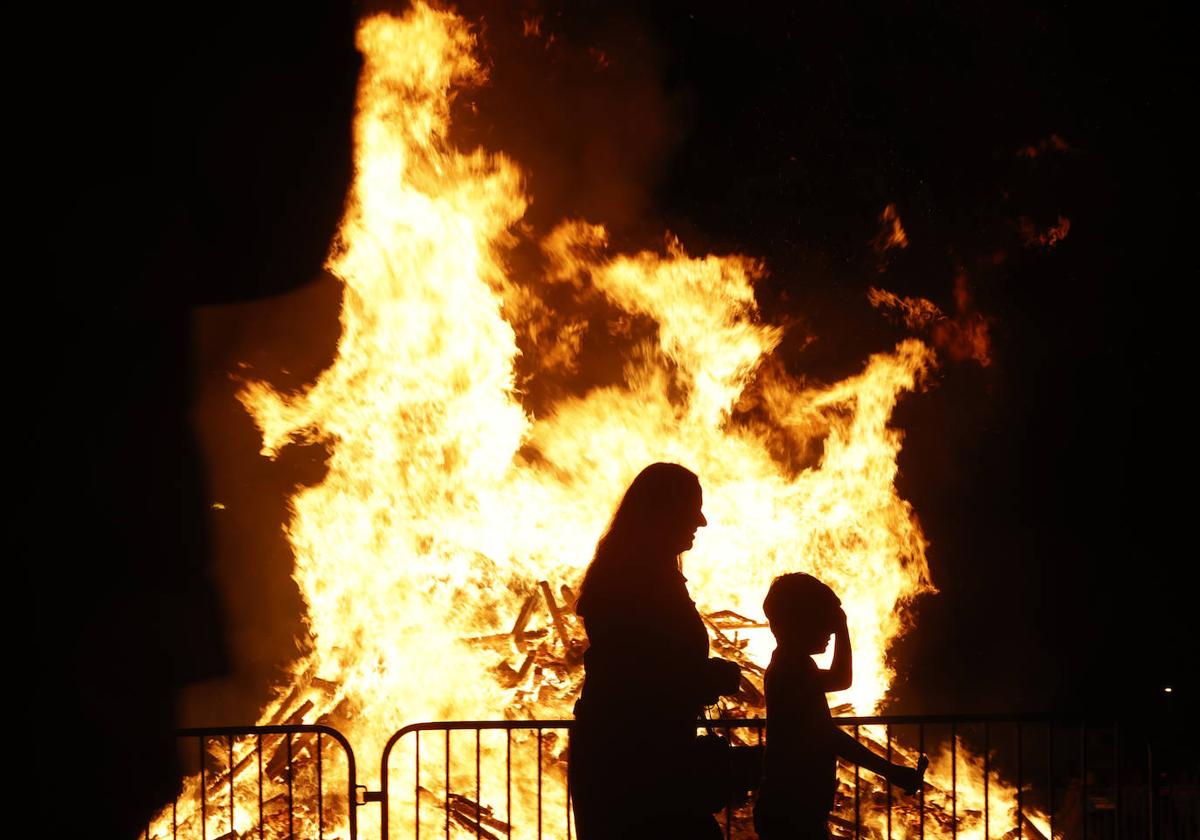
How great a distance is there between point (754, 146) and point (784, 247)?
917 millimetres

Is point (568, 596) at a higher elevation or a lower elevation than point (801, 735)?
higher

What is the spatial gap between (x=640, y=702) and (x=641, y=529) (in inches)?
24.7

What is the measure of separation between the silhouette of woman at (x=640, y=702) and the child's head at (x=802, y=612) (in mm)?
709

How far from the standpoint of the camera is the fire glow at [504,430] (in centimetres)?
805

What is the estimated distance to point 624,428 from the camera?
8422mm

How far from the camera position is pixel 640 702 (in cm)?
315

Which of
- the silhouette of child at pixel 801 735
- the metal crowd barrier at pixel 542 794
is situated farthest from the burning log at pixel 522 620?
the silhouette of child at pixel 801 735

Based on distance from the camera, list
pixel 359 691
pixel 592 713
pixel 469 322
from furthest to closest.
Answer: pixel 469 322
pixel 359 691
pixel 592 713

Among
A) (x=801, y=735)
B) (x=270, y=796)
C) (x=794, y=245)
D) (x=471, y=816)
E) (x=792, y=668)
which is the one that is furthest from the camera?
(x=794, y=245)

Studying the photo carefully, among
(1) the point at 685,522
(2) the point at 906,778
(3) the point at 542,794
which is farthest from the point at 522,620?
(1) the point at 685,522

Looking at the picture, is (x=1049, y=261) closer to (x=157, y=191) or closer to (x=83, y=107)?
(x=157, y=191)

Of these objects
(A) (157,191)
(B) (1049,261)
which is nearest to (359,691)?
(A) (157,191)

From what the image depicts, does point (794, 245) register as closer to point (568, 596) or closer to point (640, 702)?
point (568, 596)

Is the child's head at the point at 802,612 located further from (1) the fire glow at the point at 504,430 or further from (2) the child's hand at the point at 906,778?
(1) the fire glow at the point at 504,430
